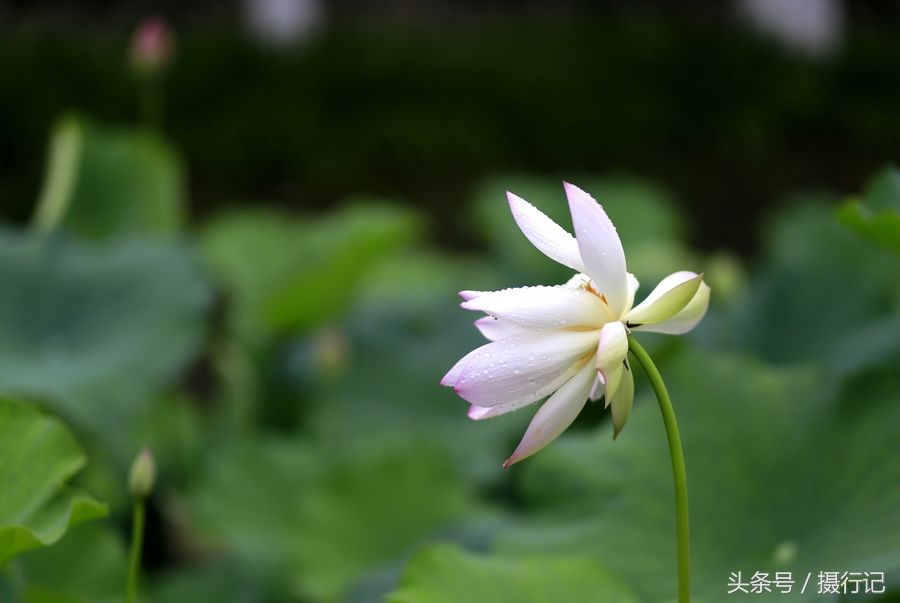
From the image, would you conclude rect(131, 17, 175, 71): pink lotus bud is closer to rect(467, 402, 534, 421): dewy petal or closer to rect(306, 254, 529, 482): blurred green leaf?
rect(306, 254, 529, 482): blurred green leaf

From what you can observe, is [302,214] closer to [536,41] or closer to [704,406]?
[536,41]

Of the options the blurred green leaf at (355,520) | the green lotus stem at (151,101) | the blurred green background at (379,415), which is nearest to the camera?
the blurred green background at (379,415)

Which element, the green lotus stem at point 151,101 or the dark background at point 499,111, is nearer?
the green lotus stem at point 151,101

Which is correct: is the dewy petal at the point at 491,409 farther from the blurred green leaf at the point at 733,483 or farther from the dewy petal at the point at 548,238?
the blurred green leaf at the point at 733,483

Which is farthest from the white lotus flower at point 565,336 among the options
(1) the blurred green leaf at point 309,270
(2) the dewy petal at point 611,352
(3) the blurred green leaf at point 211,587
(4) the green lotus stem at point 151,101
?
(4) the green lotus stem at point 151,101

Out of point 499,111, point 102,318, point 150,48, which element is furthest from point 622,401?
point 499,111

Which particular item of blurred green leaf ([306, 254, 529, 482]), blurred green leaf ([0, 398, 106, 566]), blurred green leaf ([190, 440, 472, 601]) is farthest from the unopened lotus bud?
blurred green leaf ([306, 254, 529, 482])
